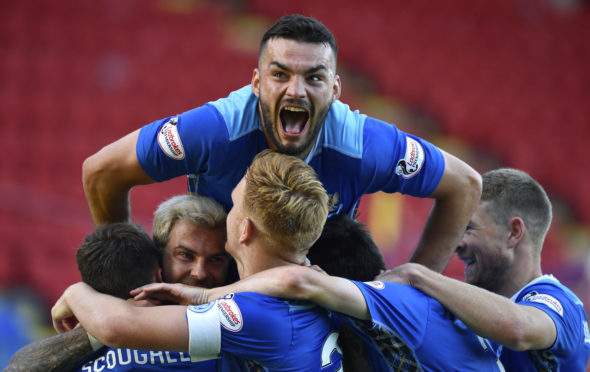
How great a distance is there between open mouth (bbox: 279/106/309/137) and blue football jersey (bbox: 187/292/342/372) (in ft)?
3.02

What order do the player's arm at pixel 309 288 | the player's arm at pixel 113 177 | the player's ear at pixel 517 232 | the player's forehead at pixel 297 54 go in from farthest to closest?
the player's ear at pixel 517 232 < the player's arm at pixel 113 177 < the player's forehead at pixel 297 54 < the player's arm at pixel 309 288

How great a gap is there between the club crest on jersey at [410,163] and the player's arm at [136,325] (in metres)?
1.37

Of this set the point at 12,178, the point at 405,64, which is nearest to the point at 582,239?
the point at 405,64

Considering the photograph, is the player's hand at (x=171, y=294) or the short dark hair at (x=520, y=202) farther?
the short dark hair at (x=520, y=202)

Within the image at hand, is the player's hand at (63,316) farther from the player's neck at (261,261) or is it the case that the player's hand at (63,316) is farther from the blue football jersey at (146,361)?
the player's neck at (261,261)

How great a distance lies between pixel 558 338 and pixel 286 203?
150 centimetres

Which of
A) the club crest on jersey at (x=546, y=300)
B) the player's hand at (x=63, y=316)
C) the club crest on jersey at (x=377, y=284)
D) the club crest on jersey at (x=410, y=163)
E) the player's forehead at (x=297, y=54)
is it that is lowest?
the club crest on jersey at (x=546, y=300)

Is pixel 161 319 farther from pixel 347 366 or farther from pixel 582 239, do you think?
pixel 582 239

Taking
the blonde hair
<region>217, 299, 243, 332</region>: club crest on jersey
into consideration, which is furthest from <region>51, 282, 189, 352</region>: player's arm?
the blonde hair

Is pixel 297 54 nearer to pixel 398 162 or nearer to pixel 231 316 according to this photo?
pixel 398 162

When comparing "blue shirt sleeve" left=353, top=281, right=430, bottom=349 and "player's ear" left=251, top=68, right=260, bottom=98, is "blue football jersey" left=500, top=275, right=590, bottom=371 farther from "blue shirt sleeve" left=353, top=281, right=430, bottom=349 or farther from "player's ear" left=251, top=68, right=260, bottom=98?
"player's ear" left=251, top=68, right=260, bottom=98

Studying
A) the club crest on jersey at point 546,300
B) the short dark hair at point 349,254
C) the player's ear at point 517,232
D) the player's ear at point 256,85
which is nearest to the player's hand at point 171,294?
the short dark hair at point 349,254

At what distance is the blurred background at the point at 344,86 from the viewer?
9.85m

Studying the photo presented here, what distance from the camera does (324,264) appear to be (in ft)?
11.5
